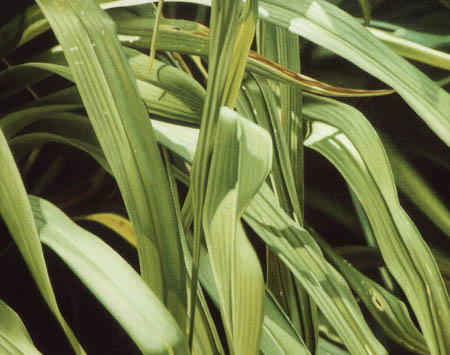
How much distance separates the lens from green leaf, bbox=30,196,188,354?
0.25m

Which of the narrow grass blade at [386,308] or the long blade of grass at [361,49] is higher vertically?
the long blade of grass at [361,49]

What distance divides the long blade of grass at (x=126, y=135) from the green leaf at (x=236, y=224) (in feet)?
0.13

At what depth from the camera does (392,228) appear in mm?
358

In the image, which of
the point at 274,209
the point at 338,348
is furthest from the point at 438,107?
the point at 338,348

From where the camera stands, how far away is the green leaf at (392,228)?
340 mm

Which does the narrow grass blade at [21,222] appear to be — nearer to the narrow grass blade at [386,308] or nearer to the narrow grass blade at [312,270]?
the narrow grass blade at [312,270]

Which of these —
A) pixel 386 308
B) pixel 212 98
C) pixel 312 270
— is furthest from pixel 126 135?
pixel 386 308

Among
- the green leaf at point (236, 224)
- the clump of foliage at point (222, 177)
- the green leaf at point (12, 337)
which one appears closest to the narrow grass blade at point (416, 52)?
the clump of foliage at point (222, 177)

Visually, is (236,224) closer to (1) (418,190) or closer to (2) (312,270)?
(2) (312,270)

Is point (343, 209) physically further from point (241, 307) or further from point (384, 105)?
point (241, 307)

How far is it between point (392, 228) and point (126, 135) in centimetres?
20

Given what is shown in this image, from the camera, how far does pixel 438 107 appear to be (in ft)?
1.08

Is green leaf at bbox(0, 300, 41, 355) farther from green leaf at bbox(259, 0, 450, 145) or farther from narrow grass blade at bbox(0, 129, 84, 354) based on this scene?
green leaf at bbox(259, 0, 450, 145)

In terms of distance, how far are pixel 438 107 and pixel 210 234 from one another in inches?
7.1
